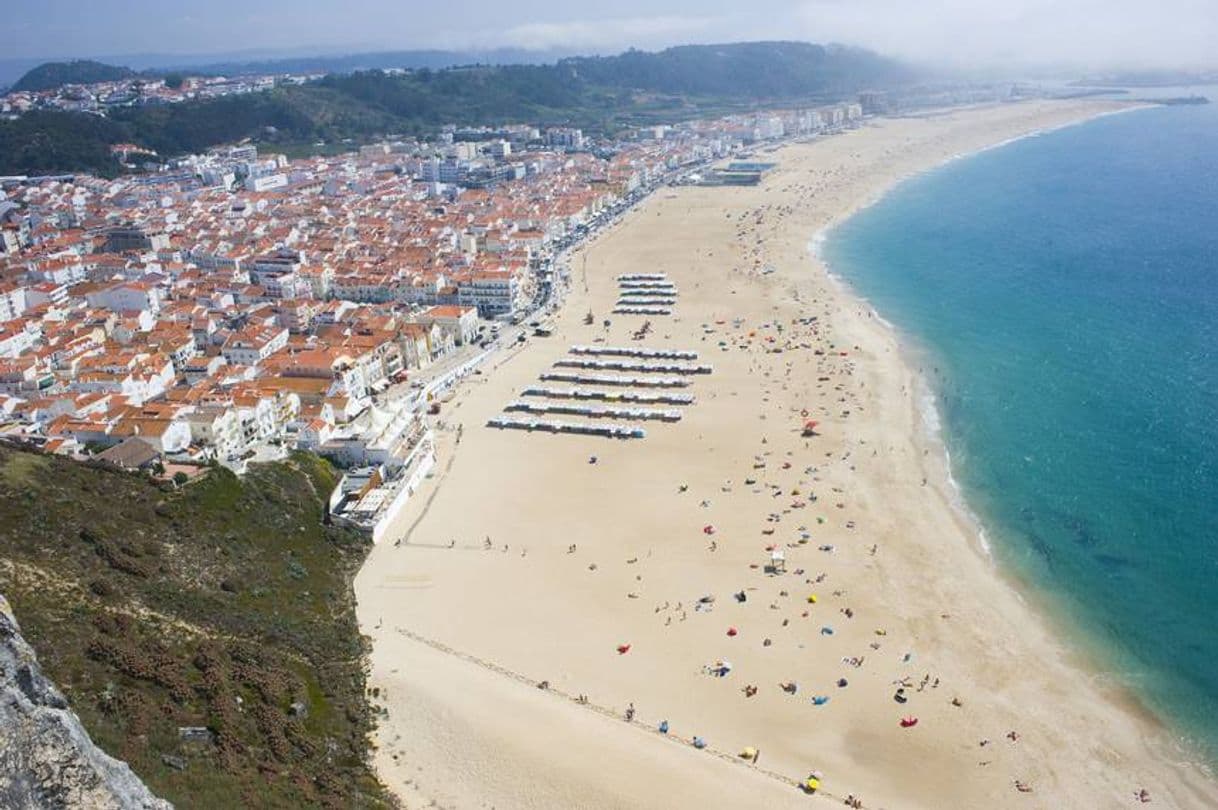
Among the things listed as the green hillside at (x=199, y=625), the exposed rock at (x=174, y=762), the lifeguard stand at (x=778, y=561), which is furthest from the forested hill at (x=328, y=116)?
the exposed rock at (x=174, y=762)

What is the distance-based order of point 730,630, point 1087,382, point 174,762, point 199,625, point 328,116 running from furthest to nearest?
point 328,116, point 1087,382, point 730,630, point 199,625, point 174,762

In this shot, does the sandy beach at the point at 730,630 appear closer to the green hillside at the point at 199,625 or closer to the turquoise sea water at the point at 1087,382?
the green hillside at the point at 199,625

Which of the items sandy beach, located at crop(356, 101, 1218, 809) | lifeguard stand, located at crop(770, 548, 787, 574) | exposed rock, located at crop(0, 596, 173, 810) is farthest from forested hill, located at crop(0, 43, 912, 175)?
exposed rock, located at crop(0, 596, 173, 810)

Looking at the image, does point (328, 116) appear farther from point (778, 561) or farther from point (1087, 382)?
point (778, 561)

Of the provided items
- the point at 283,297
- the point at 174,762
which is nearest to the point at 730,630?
the point at 174,762

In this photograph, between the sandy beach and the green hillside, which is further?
the sandy beach

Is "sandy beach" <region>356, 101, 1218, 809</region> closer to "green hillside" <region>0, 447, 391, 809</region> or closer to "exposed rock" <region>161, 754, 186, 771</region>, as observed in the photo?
"green hillside" <region>0, 447, 391, 809</region>
